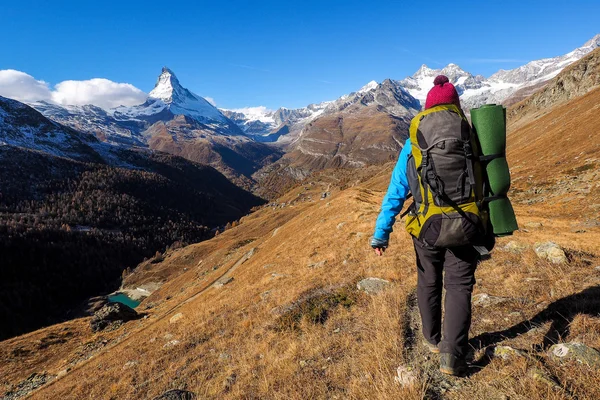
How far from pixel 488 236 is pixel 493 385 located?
2183 mm

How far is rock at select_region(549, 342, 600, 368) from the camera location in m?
4.43

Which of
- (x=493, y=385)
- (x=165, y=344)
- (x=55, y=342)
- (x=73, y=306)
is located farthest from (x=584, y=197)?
(x=73, y=306)

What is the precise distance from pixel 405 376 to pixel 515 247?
31.9 feet

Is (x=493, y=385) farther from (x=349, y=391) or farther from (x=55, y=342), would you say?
(x=55, y=342)

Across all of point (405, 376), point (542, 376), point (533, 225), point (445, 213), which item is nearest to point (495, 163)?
point (445, 213)

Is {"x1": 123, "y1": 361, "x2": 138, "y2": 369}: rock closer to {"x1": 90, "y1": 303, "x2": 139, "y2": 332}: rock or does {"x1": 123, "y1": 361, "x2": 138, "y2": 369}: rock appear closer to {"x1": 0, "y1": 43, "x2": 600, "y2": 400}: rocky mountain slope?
{"x1": 0, "y1": 43, "x2": 600, "y2": 400}: rocky mountain slope

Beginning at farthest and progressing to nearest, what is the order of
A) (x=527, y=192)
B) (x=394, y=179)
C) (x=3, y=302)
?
(x=3, y=302)
(x=527, y=192)
(x=394, y=179)

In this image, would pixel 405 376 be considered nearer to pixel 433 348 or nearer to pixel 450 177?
pixel 433 348

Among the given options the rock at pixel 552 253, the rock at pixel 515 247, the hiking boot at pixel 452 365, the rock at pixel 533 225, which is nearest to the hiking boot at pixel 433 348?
the hiking boot at pixel 452 365

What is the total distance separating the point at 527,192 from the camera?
34.4 m

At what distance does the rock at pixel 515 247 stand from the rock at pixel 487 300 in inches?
182

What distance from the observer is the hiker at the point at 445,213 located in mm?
4637

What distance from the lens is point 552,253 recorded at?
386 inches

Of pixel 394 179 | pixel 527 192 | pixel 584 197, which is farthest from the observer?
pixel 527 192
